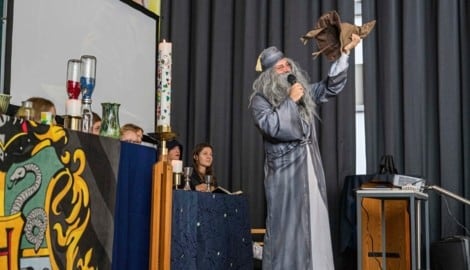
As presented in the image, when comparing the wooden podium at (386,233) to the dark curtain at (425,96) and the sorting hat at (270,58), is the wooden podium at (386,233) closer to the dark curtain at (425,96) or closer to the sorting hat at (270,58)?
the dark curtain at (425,96)

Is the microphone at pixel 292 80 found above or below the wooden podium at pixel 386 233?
above

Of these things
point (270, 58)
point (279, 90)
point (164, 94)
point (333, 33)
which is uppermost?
point (333, 33)

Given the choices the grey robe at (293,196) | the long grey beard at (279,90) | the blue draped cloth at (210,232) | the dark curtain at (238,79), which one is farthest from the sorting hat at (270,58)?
the dark curtain at (238,79)

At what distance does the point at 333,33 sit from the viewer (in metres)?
2.99

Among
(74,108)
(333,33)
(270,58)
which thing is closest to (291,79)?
(270,58)

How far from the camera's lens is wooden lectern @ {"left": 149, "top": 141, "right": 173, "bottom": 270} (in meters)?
2.05

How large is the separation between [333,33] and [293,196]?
87 cm

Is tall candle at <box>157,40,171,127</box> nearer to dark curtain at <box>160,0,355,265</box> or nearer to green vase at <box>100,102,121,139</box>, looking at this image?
green vase at <box>100,102,121,139</box>

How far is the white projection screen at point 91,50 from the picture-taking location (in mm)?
3199

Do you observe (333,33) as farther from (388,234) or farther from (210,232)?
(388,234)

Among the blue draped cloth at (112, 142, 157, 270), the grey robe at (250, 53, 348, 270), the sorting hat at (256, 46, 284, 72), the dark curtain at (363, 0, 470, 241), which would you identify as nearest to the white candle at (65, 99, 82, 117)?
the blue draped cloth at (112, 142, 157, 270)

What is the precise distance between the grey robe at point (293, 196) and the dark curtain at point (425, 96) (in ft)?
5.90

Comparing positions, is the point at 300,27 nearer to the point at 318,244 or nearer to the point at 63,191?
the point at 318,244

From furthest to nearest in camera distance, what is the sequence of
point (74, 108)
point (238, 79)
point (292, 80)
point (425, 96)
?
point (238, 79)
point (425, 96)
point (292, 80)
point (74, 108)
